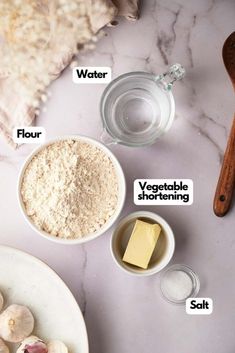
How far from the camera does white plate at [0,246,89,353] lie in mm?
902

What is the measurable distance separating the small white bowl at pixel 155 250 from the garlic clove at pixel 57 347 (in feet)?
0.52

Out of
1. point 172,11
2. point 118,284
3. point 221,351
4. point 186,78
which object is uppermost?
point 172,11

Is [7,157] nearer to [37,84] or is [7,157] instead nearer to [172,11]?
[37,84]

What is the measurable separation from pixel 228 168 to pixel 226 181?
2cm

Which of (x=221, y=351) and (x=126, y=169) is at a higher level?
(x=126, y=169)

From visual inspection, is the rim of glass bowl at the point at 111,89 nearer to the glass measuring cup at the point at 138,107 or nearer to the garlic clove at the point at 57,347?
the glass measuring cup at the point at 138,107

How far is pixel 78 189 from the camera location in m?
0.86

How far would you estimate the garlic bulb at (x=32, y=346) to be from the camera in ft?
2.92

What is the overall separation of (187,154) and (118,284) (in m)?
0.24

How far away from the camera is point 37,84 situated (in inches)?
36.6

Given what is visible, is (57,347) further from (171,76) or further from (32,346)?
(171,76)

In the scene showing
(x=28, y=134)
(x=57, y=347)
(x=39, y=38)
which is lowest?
(x=57, y=347)

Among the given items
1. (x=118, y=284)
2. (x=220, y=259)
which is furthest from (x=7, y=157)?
(x=220, y=259)

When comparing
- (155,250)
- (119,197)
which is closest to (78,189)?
(119,197)
